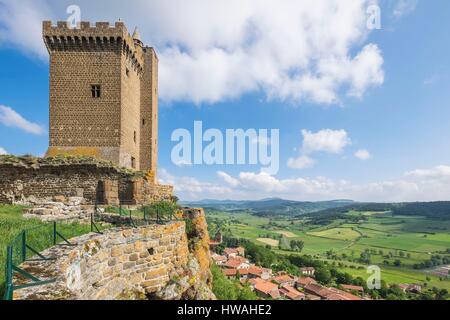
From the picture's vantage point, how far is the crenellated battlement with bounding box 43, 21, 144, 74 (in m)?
19.2

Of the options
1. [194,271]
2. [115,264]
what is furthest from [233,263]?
[115,264]

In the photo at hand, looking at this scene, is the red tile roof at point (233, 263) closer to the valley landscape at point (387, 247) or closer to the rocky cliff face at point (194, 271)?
the valley landscape at point (387, 247)

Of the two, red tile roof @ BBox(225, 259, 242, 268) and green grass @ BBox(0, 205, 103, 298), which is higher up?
green grass @ BBox(0, 205, 103, 298)

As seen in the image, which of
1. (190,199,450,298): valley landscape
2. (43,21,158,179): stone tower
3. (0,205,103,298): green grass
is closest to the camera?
(0,205,103,298): green grass

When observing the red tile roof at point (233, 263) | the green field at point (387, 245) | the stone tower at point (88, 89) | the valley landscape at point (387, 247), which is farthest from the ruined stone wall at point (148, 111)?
the green field at point (387, 245)

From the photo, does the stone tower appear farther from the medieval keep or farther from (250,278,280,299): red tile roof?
(250,278,280,299): red tile roof

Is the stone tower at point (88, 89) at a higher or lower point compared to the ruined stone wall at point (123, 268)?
higher

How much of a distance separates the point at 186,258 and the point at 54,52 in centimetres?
1703

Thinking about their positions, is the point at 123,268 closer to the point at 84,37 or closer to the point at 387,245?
the point at 84,37

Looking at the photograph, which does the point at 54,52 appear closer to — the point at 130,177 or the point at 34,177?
the point at 34,177

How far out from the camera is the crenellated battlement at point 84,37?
754 inches

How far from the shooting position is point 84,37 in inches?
760

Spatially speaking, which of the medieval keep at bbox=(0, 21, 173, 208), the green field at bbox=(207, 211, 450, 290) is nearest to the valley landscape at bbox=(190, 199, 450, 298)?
the green field at bbox=(207, 211, 450, 290)
